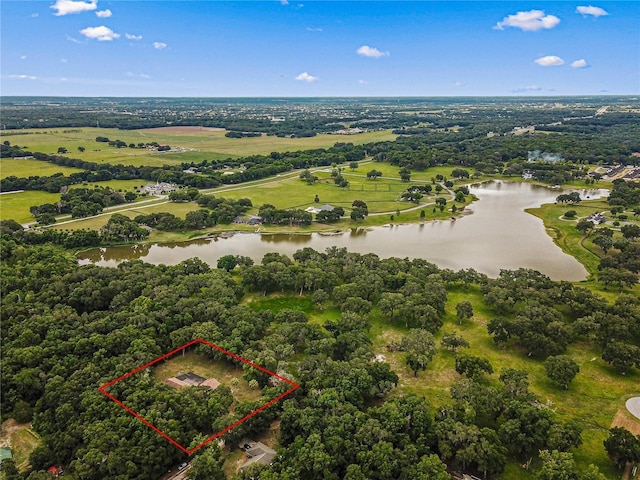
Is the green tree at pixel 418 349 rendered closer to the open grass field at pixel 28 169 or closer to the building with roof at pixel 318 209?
the building with roof at pixel 318 209

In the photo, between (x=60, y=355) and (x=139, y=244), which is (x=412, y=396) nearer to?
(x=60, y=355)

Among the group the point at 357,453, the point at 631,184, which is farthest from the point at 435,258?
the point at 631,184

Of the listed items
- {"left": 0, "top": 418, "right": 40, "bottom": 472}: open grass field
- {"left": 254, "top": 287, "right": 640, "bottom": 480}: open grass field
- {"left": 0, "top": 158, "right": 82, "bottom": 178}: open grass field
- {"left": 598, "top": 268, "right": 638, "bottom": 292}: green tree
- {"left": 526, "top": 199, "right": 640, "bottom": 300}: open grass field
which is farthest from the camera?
{"left": 0, "top": 158, "right": 82, "bottom": 178}: open grass field

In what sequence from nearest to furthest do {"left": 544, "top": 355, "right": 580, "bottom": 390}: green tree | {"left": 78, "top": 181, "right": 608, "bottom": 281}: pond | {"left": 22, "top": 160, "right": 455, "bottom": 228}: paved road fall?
{"left": 544, "top": 355, "right": 580, "bottom": 390}: green tree, {"left": 78, "top": 181, "right": 608, "bottom": 281}: pond, {"left": 22, "top": 160, "right": 455, "bottom": 228}: paved road

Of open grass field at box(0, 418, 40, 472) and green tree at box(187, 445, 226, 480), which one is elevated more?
green tree at box(187, 445, 226, 480)

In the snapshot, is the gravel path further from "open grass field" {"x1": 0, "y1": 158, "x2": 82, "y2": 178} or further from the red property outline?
"open grass field" {"x1": 0, "y1": 158, "x2": 82, "y2": 178}

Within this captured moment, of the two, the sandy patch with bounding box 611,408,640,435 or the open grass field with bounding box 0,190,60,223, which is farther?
the open grass field with bounding box 0,190,60,223

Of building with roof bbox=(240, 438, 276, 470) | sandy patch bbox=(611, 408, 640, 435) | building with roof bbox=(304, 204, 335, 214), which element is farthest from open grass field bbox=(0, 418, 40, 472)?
building with roof bbox=(304, 204, 335, 214)
